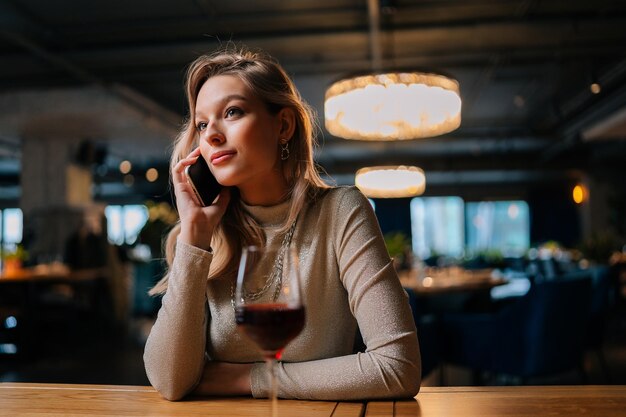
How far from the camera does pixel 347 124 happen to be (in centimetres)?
462

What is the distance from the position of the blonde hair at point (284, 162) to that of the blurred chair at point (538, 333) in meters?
2.32

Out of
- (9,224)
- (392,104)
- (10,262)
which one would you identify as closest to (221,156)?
(392,104)

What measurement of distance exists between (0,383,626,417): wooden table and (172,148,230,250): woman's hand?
1.07 feet

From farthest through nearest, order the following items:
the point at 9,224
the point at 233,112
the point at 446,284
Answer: the point at 9,224
the point at 446,284
the point at 233,112

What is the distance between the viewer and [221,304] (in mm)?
1425

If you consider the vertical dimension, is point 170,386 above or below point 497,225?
below

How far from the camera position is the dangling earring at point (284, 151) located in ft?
5.07

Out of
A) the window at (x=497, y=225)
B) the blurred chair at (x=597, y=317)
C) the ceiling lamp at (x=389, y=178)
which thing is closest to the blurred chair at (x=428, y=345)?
the blurred chair at (x=597, y=317)

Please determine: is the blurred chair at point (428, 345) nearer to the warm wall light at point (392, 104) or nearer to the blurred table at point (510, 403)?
the warm wall light at point (392, 104)

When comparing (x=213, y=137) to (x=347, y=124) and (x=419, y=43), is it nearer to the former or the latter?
(x=347, y=124)

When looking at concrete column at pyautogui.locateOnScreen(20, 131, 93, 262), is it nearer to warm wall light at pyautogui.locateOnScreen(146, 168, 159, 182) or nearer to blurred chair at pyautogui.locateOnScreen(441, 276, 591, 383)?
warm wall light at pyautogui.locateOnScreen(146, 168, 159, 182)

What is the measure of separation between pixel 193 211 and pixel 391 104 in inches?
120

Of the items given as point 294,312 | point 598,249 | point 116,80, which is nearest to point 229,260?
point 294,312

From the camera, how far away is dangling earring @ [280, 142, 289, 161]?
154 centimetres
